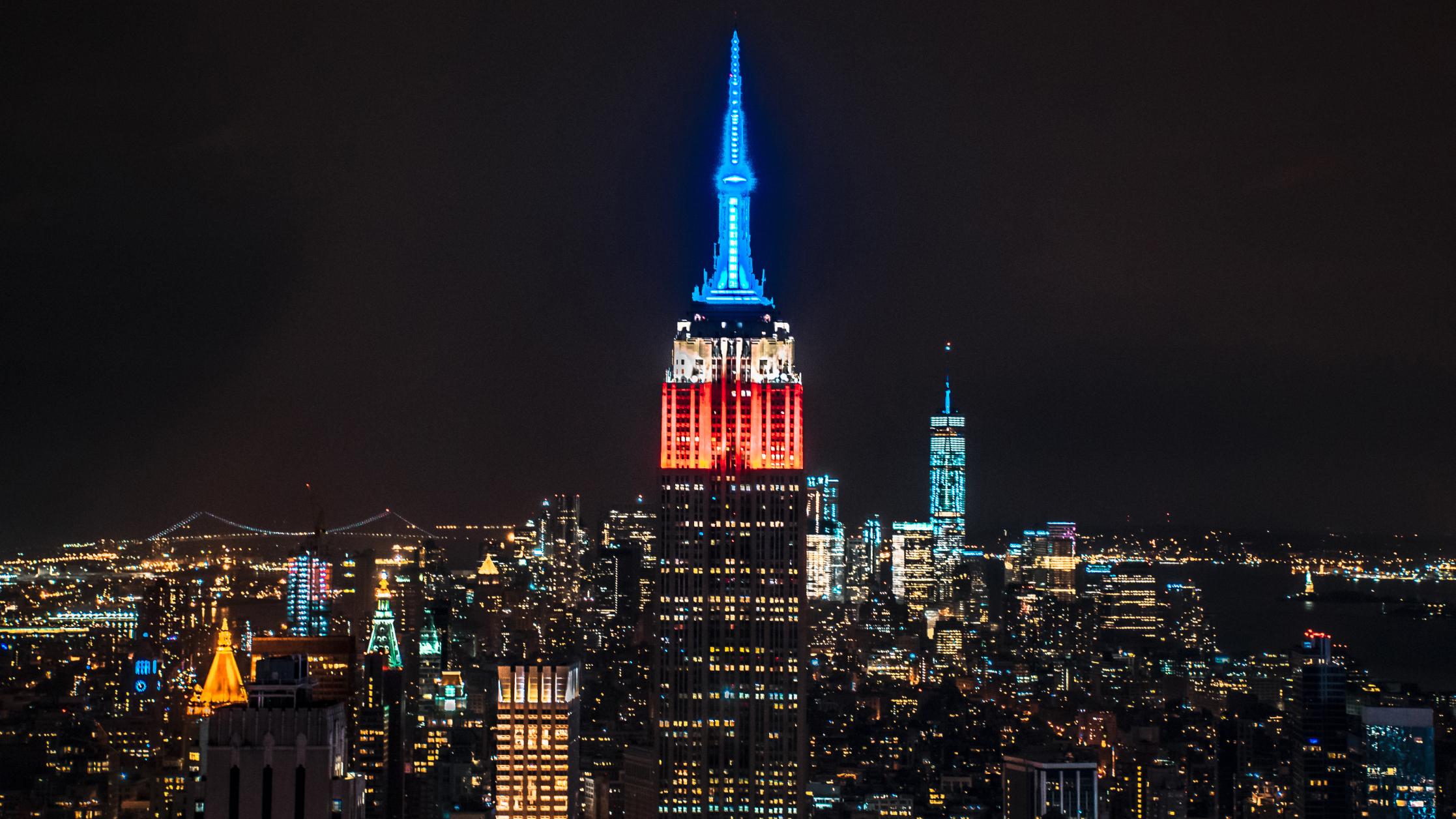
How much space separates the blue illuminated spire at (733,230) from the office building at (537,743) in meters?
4.39

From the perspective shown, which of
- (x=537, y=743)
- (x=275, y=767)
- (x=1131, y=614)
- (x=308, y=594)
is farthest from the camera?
(x=1131, y=614)

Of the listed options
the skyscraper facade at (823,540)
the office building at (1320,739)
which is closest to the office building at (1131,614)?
the office building at (1320,739)

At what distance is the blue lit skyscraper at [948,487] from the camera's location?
19.6m

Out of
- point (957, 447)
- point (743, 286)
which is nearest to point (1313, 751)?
point (957, 447)

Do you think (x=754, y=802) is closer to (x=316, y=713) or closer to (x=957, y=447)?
(x=957, y=447)

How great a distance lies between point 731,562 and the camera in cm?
1756

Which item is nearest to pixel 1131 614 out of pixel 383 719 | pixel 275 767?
pixel 383 719

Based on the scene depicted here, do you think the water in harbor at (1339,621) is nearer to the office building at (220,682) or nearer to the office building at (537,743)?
the office building at (537,743)

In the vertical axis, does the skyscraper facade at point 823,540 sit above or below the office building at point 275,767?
above

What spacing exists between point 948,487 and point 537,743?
676 centimetres

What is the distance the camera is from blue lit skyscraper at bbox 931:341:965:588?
19.6 meters

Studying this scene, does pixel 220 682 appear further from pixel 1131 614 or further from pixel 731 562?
pixel 1131 614

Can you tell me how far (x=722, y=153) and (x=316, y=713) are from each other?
8.12 meters

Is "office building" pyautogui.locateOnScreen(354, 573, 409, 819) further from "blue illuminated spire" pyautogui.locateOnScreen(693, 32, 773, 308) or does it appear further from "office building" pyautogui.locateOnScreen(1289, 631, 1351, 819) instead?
"office building" pyautogui.locateOnScreen(1289, 631, 1351, 819)
